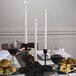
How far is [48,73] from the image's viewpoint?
1.37 m

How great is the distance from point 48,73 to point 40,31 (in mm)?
1554

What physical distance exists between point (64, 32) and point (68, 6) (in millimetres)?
408

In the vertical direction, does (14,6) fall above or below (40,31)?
above

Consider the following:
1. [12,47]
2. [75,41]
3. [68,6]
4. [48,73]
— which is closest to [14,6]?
[68,6]

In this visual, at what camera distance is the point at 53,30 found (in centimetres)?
291

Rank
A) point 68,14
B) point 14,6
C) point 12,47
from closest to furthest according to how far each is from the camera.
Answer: point 12,47 < point 14,6 < point 68,14

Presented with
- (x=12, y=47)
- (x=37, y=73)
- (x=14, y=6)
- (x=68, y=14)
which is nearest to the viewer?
(x=37, y=73)

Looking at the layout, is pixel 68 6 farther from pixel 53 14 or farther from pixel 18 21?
pixel 18 21

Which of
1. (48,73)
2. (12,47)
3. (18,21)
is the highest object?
(18,21)

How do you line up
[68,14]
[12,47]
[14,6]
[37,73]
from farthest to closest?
[68,14] < [14,6] < [12,47] < [37,73]

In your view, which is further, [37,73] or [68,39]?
[68,39]

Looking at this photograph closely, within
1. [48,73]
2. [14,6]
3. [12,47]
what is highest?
[14,6]

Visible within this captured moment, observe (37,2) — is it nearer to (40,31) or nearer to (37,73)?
(40,31)

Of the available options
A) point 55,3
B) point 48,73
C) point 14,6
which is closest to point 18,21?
point 14,6
